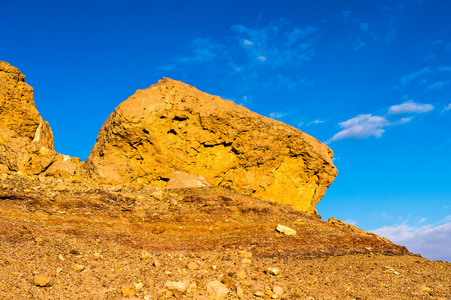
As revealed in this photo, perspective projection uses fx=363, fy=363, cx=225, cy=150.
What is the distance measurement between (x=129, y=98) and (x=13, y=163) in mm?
6648

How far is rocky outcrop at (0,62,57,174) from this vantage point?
59.4ft

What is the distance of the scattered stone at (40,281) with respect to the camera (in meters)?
8.58

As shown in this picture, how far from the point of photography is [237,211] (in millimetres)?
14547

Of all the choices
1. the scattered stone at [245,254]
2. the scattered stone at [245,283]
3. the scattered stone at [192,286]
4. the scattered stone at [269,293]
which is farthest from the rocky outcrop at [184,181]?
the scattered stone at [269,293]

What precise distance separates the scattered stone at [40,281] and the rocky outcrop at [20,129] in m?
10.8

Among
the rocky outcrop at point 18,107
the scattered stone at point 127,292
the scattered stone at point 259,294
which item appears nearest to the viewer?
the scattered stone at point 127,292

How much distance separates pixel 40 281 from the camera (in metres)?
8.59

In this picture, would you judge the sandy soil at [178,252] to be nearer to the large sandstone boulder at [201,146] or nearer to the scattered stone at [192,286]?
the scattered stone at [192,286]

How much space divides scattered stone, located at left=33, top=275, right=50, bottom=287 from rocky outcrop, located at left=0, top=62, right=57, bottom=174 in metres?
10.8

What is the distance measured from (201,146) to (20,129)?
10.5 metres

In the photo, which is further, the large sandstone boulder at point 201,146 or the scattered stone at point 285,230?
the large sandstone boulder at point 201,146

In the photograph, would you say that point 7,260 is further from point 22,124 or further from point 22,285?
point 22,124

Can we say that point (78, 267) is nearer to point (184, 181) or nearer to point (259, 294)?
point (259, 294)

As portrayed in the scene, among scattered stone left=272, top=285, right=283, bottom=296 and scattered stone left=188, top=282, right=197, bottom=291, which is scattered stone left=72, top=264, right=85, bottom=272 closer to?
scattered stone left=188, top=282, right=197, bottom=291
